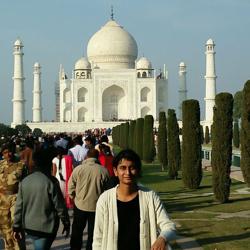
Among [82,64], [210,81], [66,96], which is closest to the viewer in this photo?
[210,81]

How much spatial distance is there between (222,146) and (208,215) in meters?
2.08

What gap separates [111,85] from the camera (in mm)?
53156

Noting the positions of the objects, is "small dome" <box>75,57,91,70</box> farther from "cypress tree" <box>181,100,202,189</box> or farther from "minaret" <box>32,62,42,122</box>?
"cypress tree" <box>181,100,202,189</box>

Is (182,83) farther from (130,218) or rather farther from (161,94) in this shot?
(130,218)

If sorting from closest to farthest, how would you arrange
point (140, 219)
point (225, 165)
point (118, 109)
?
point (140, 219)
point (225, 165)
point (118, 109)

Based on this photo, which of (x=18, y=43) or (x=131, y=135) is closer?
(x=131, y=135)

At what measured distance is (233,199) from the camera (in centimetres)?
1028

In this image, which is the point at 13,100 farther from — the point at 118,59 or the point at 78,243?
the point at 78,243

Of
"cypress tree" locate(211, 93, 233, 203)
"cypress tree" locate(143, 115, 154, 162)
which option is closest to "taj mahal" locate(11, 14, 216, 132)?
"cypress tree" locate(143, 115, 154, 162)

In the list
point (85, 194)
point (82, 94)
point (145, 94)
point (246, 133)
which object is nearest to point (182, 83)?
point (145, 94)

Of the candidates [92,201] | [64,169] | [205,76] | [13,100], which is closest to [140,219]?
[92,201]

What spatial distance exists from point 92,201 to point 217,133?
527 centimetres

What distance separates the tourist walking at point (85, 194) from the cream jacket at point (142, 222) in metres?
2.29

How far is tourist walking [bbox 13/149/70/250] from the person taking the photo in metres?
4.11
